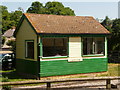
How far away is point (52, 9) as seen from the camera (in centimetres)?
6022

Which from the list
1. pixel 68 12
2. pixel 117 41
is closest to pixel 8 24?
pixel 68 12

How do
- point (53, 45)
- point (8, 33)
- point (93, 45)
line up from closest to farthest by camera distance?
point (93, 45) < point (53, 45) < point (8, 33)

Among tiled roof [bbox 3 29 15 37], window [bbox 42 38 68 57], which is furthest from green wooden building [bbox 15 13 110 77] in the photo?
tiled roof [bbox 3 29 15 37]

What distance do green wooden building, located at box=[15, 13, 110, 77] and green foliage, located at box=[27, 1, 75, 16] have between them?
133 ft

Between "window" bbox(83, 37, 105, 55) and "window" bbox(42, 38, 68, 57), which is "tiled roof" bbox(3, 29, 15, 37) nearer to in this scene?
"window" bbox(42, 38, 68, 57)

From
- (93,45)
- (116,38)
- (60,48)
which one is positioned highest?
(116,38)

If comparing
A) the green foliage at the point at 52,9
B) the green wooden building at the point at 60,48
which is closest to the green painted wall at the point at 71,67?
the green wooden building at the point at 60,48

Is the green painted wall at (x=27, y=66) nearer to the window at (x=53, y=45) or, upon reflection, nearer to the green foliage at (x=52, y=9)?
the window at (x=53, y=45)

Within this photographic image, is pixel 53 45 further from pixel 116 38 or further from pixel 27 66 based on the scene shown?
pixel 116 38

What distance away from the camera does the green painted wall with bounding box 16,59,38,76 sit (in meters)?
15.1

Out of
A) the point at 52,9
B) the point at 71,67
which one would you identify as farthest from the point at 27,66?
the point at 52,9

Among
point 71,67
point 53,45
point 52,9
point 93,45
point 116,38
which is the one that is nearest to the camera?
point 71,67

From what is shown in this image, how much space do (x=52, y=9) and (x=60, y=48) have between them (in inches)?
1692

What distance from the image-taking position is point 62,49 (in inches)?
715
